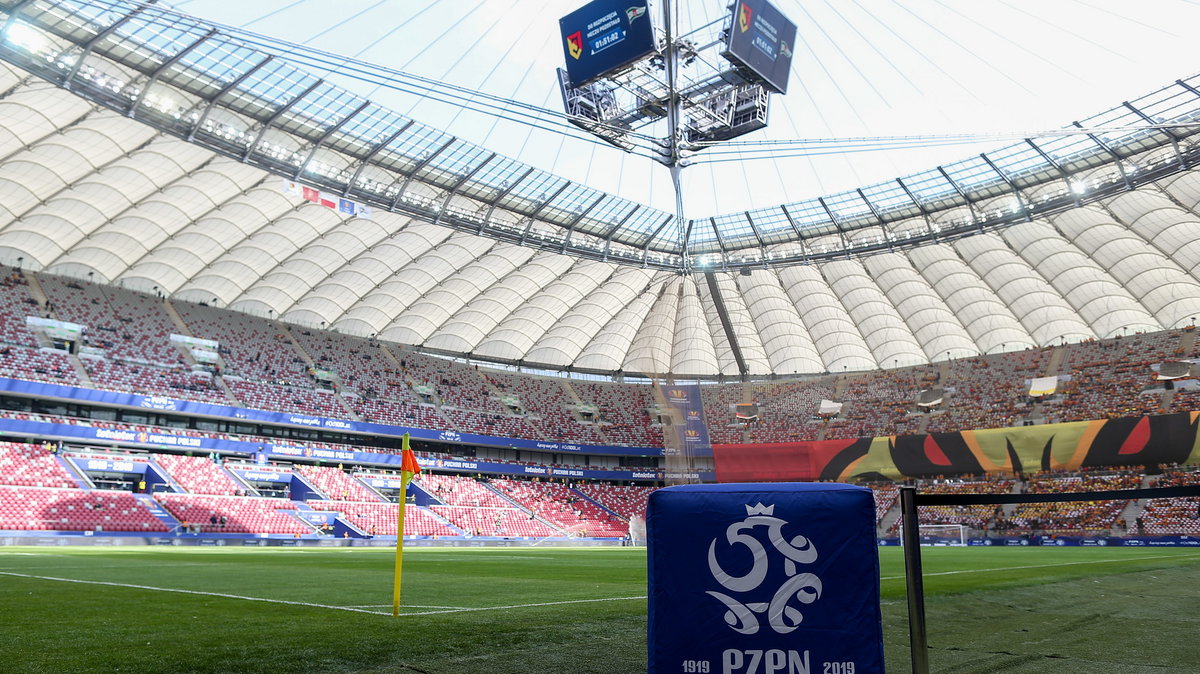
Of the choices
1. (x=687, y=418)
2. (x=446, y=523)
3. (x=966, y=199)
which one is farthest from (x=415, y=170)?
(x=966, y=199)

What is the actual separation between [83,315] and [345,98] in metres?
25.6

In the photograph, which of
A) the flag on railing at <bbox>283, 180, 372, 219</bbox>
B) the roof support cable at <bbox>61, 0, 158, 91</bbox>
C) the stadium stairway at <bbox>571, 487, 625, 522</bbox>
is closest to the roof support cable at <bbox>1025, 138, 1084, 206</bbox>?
the flag on railing at <bbox>283, 180, 372, 219</bbox>

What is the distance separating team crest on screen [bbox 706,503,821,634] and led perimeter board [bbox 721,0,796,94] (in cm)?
3213

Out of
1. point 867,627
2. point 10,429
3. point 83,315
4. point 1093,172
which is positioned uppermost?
point 1093,172

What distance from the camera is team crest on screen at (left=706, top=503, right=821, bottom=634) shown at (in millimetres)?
4375

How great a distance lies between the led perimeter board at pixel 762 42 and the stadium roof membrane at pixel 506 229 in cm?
791

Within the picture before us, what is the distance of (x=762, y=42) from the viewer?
35500 millimetres

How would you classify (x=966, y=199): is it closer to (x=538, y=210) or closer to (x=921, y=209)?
(x=921, y=209)

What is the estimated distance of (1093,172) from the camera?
168 feet

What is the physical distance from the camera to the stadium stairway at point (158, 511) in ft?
147

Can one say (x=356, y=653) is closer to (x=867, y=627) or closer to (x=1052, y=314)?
(x=867, y=627)

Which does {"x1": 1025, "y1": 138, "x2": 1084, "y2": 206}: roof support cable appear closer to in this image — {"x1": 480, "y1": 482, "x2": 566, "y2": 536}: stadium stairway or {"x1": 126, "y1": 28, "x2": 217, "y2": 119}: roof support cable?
{"x1": 480, "y1": 482, "x2": 566, "y2": 536}: stadium stairway

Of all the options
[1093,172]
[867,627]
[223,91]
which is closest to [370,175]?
[223,91]

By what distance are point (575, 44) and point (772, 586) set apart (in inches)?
1366
